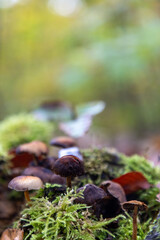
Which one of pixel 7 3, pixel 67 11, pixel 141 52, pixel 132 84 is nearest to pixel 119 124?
pixel 132 84

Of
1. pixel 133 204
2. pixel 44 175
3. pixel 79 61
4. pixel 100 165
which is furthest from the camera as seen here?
pixel 79 61

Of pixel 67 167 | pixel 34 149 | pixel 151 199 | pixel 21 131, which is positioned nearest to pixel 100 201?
pixel 67 167

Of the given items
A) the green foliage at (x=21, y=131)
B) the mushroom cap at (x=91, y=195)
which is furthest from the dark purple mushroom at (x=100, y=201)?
the green foliage at (x=21, y=131)

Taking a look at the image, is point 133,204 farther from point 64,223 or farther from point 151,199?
point 151,199

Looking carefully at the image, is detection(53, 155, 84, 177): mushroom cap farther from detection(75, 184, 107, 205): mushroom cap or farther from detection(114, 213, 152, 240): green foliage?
detection(114, 213, 152, 240): green foliage

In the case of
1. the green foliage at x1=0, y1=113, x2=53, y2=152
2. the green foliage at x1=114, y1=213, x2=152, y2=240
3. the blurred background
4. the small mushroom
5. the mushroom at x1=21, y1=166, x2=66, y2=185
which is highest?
the blurred background

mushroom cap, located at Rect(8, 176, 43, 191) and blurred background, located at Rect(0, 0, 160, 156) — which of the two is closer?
mushroom cap, located at Rect(8, 176, 43, 191)

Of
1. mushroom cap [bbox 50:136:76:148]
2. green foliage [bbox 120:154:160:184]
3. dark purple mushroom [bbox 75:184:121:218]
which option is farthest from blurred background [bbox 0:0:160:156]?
dark purple mushroom [bbox 75:184:121:218]

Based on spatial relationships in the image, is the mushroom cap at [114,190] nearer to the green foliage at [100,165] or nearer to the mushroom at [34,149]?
the green foliage at [100,165]
